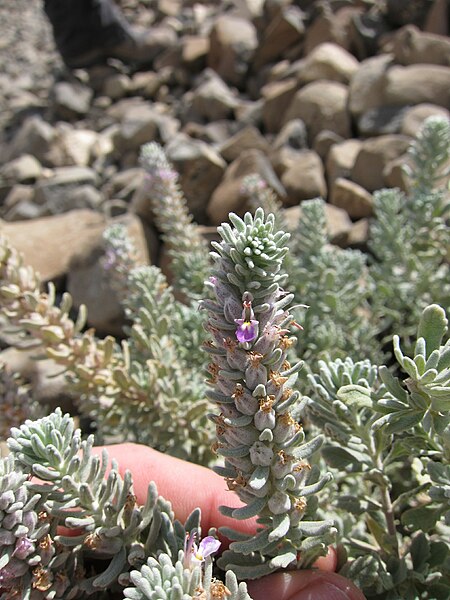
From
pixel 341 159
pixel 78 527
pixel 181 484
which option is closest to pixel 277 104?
pixel 341 159

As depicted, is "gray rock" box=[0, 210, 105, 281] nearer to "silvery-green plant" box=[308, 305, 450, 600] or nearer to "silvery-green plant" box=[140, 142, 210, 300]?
"silvery-green plant" box=[140, 142, 210, 300]

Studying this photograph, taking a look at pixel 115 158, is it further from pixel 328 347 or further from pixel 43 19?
pixel 43 19

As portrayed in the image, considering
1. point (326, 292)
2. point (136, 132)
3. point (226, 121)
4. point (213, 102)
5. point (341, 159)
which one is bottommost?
point (136, 132)

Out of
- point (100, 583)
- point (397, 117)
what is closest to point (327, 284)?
point (100, 583)

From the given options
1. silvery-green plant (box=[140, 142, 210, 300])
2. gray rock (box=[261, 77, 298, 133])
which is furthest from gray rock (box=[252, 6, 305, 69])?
silvery-green plant (box=[140, 142, 210, 300])

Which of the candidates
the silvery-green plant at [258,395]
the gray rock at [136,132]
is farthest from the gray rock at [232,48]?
the silvery-green plant at [258,395]

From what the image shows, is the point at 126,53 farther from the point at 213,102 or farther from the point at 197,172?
the point at 197,172
